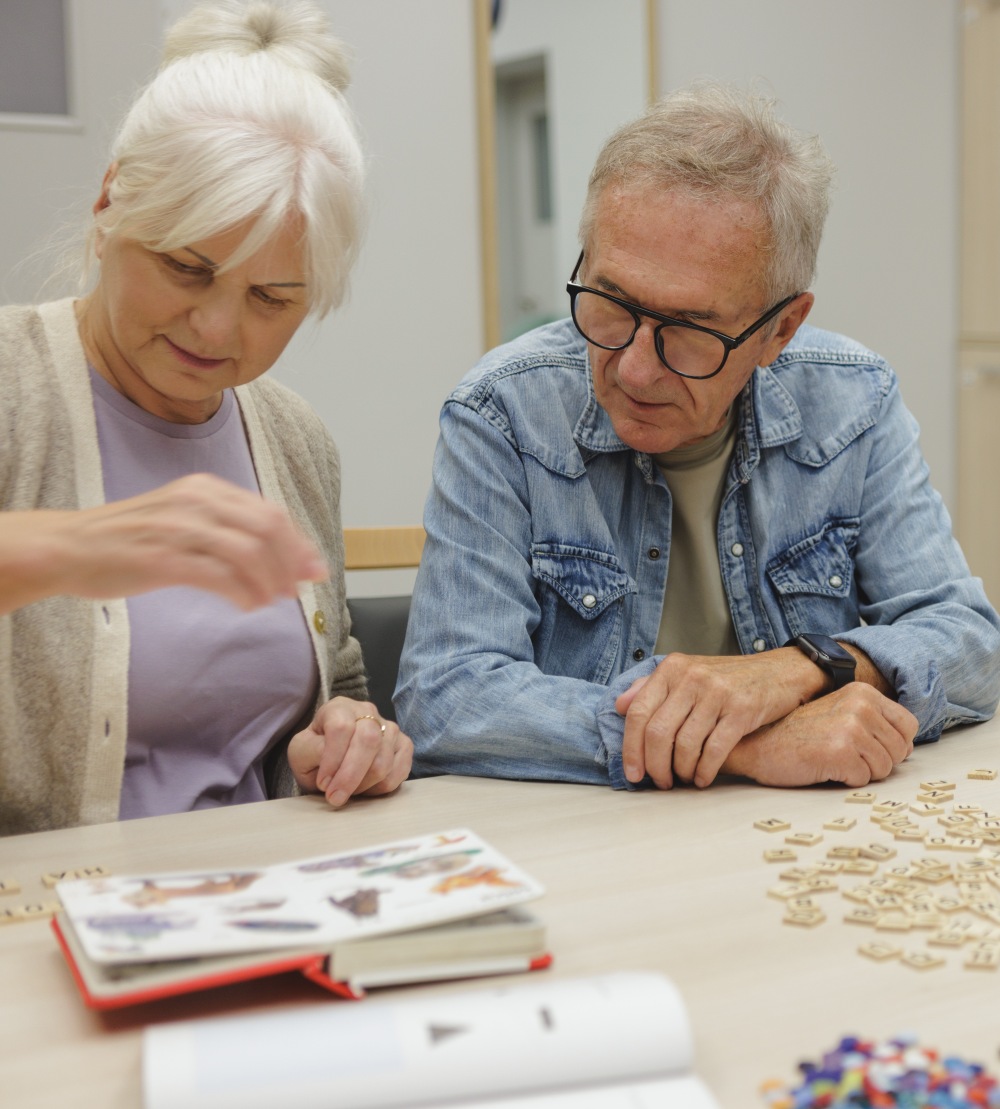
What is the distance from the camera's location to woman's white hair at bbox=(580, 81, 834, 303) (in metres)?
1.51

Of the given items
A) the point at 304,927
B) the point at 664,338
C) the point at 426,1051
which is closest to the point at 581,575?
the point at 664,338

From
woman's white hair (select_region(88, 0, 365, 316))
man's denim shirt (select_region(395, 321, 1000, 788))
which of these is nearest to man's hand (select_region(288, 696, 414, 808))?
man's denim shirt (select_region(395, 321, 1000, 788))

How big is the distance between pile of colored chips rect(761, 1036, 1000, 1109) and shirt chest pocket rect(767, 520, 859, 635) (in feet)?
3.34

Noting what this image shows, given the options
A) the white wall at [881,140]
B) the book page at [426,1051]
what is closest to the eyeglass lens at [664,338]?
the book page at [426,1051]

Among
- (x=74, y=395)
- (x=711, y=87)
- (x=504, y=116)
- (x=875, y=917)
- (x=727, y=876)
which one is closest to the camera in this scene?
(x=875, y=917)

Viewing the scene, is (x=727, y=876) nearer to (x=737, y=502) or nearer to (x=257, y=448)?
(x=737, y=502)

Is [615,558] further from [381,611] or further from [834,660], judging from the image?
[381,611]

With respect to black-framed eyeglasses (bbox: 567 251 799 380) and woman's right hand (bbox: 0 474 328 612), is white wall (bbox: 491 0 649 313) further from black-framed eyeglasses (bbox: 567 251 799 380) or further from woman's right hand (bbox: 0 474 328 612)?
woman's right hand (bbox: 0 474 328 612)

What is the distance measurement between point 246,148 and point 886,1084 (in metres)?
1.09

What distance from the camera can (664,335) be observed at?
5.08 feet

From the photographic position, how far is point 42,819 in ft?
4.73

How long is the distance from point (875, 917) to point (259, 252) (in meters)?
0.90

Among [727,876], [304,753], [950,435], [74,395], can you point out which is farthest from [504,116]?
[727,876]

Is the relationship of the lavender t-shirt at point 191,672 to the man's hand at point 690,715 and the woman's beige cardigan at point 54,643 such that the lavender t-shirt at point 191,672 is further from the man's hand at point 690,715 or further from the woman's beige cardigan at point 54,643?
the man's hand at point 690,715
